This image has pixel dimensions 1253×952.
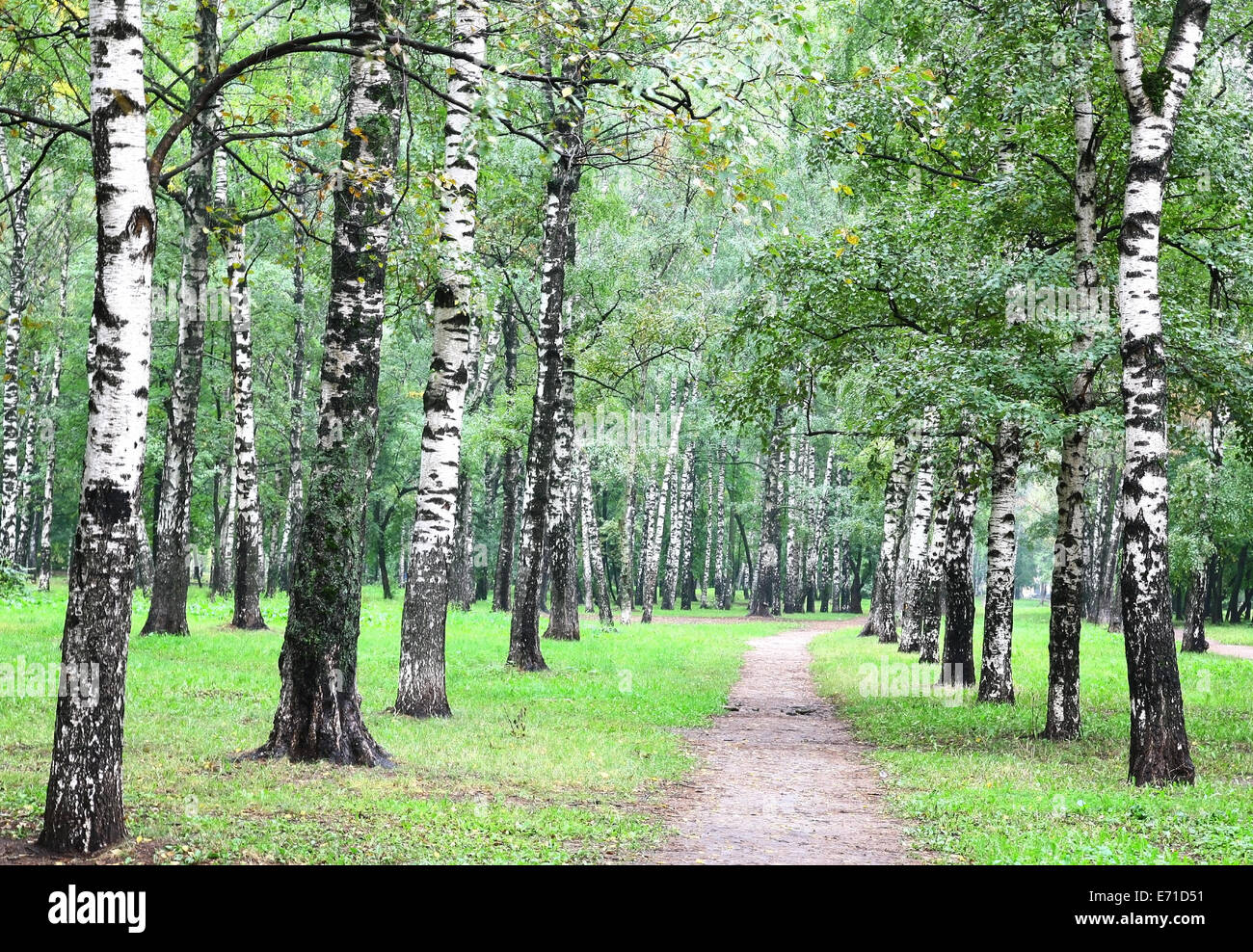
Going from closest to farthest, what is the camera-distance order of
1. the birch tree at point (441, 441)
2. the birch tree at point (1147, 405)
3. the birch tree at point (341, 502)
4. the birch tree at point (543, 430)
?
the birch tree at point (341, 502)
the birch tree at point (1147, 405)
the birch tree at point (441, 441)
the birch tree at point (543, 430)

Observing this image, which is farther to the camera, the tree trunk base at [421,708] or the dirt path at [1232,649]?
the dirt path at [1232,649]

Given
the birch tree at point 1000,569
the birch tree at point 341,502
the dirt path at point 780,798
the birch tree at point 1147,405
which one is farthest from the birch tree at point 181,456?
the birch tree at point 1147,405

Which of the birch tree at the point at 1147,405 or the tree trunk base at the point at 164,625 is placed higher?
the birch tree at the point at 1147,405

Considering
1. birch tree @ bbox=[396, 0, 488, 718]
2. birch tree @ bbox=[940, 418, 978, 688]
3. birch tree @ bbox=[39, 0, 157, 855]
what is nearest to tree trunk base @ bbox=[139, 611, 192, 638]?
birch tree @ bbox=[396, 0, 488, 718]

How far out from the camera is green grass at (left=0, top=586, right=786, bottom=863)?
22.4ft

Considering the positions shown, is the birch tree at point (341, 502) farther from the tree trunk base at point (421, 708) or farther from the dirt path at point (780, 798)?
the dirt path at point (780, 798)

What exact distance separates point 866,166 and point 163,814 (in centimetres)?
1400

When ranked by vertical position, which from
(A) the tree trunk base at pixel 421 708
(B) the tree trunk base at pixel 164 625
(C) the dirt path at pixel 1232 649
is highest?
(B) the tree trunk base at pixel 164 625

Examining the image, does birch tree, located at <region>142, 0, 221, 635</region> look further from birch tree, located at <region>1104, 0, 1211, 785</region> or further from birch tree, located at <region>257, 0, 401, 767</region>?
birch tree, located at <region>1104, 0, 1211, 785</region>

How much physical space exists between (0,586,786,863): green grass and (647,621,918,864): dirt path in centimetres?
42

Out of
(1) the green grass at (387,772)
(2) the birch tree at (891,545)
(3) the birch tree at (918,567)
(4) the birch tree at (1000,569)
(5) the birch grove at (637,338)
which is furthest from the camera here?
(2) the birch tree at (891,545)

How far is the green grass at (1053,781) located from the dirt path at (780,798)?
358 millimetres

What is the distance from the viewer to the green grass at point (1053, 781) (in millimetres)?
7312
